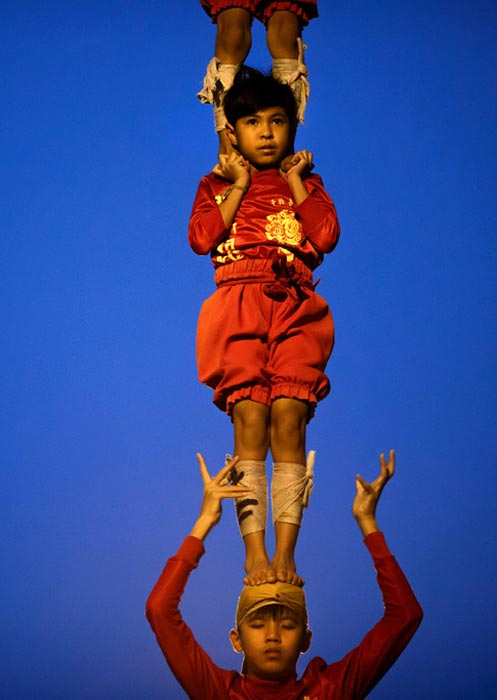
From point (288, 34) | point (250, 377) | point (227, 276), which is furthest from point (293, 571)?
point (288, 34)

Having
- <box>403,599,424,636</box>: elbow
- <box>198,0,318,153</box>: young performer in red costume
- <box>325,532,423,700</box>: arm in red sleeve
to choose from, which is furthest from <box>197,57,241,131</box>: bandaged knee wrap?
<box>403,599,424,636</box>: elbow

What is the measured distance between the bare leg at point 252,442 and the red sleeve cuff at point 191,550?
0.57 ft

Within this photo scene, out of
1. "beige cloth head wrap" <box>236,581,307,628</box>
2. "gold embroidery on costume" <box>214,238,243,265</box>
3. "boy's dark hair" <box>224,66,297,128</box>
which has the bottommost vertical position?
"beige cloth head wrap" <box>236,581,307,628</box>

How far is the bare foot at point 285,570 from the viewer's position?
12.3ft

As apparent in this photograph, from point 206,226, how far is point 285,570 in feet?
3.35

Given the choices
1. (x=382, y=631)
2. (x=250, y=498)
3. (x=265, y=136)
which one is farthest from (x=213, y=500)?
(x=265, y=136)

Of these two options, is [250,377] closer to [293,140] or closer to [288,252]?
[288,252]

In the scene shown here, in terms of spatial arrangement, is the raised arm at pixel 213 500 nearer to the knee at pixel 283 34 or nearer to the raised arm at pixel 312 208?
the raised arm at pixel 312 208

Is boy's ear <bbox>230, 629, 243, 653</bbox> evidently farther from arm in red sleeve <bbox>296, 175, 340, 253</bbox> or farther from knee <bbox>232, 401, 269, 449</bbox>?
arm in red sleeve <bbox>296, 175, 340, 253</bbox>

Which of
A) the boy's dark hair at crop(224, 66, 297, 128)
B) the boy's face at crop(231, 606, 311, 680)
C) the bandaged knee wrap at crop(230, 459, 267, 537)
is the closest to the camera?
the boy's face at crop(231, 606, 311, 680)

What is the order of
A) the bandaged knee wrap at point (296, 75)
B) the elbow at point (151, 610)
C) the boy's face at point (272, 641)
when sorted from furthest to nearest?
1. the bandaged knee wrap at point (296, 75)
2. the boy's face at point (272, 641)
3. the elbow at point (151, 610)

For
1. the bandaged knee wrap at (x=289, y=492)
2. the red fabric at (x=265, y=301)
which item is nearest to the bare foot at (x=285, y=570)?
the bandaged knee wrap at (x=289, y=492)

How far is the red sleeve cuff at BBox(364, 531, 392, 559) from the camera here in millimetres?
3705

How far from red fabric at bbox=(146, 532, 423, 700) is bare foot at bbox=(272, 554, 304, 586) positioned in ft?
0.72
